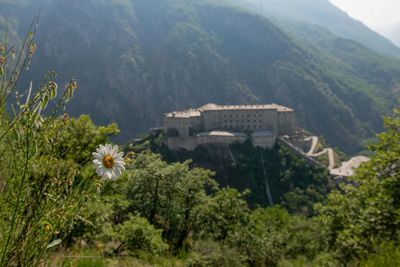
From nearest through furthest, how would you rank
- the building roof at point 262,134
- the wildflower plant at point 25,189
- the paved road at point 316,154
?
the wildflower plant at point 25,189 → the building roof at point 262,134 → the paved road at point 316,154

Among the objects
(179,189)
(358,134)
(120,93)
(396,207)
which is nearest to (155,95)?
(120,93)

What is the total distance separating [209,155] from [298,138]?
52.9 feet

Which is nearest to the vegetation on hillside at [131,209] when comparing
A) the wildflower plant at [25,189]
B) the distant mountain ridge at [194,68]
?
the wildflower plant at [25,189]

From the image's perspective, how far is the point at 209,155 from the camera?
56.6 metres

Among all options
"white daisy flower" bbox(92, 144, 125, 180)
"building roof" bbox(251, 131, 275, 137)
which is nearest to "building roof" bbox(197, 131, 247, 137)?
"building roof" bbox(251, 131, 275, 137)

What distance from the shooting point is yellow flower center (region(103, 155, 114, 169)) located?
2082mm

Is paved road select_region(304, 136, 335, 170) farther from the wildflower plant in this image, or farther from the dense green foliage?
the wildflower plant

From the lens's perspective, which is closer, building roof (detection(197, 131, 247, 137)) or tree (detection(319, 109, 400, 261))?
tree (detection(319, 109, 400, 261))

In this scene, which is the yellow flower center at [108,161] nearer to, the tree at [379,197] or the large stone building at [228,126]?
the tree at [379,197]

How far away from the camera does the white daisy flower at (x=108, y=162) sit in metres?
2.04

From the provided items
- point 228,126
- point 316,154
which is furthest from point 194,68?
point 316,154

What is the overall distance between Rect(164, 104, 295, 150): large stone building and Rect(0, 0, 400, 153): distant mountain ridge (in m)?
55.7

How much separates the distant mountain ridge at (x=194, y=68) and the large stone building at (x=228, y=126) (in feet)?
183

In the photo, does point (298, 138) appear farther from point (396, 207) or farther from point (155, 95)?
point (155, 95)
